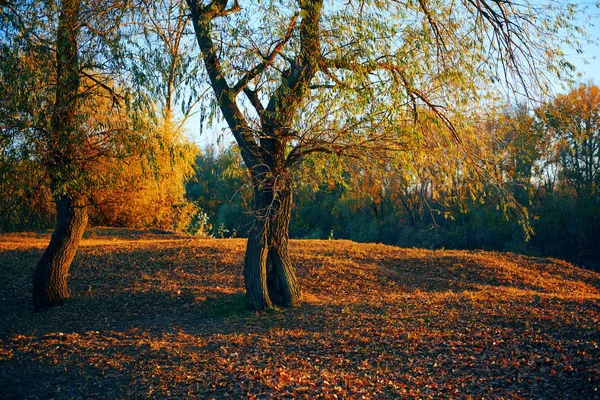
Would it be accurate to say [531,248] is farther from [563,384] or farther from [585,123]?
[563,384]

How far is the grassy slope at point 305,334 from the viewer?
6.07 metres

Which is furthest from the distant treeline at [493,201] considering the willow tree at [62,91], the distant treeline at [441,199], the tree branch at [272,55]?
the willow tree at [62,91]

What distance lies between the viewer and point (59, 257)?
10.4 metres

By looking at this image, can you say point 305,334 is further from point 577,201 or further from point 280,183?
point 577,201

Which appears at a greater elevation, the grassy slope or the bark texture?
the bark texture

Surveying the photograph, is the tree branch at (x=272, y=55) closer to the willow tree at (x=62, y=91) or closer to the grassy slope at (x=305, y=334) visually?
the willow tree at (x=62, y=91)

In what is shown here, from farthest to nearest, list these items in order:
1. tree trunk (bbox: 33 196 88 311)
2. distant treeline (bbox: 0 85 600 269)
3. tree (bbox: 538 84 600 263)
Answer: tree (bbox: 538 84 600 263) < tree trunk (bbox: 33 196 88 311) < distant treeline (bbox: 0 85 600 269)

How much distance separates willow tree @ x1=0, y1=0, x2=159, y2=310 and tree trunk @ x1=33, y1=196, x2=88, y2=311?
63 cm

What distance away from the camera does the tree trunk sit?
10.4 m

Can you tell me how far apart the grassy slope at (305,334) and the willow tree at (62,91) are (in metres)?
2.87

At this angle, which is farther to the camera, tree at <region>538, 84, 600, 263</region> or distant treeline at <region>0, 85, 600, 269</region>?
tree at <region>538, 84, 600, 263</region>

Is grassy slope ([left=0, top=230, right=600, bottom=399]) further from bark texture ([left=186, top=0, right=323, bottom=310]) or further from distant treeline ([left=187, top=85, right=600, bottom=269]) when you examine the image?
distant treeline ([left=187, top=85, right=600, bottom=269])

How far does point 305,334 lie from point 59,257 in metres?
5.73

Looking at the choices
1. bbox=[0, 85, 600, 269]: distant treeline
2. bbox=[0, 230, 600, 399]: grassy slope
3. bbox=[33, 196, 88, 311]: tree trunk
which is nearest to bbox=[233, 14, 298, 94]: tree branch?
bbox=[0, 85, 600, 269]: distant treeline
